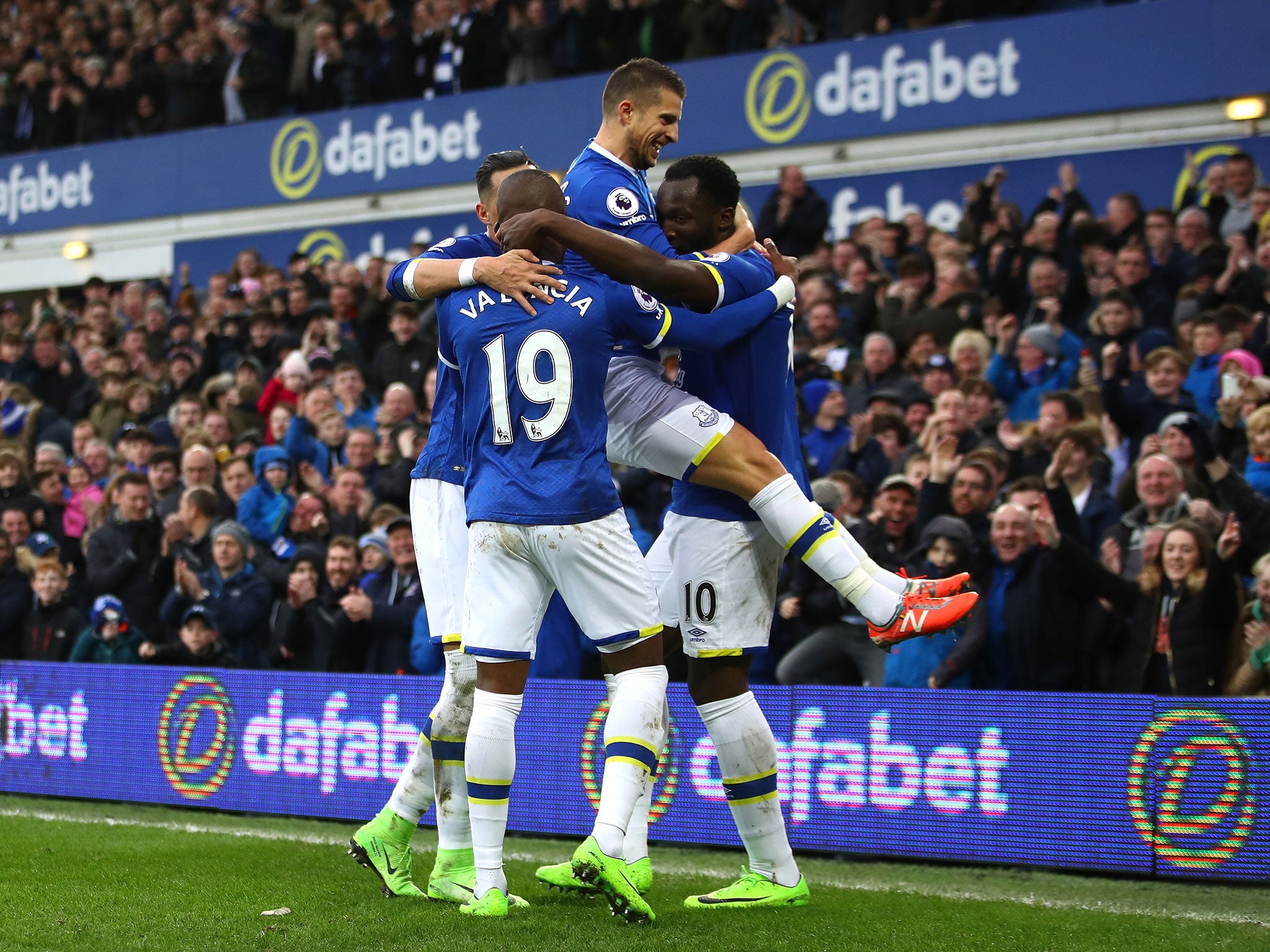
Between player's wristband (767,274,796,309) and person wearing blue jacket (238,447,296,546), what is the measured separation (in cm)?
620

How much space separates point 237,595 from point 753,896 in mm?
5391

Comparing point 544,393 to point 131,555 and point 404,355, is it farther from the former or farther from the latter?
point 404,355

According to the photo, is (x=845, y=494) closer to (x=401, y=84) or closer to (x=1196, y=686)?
(x=1196, y=686)

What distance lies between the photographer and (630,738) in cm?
511

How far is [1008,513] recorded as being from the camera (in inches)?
307

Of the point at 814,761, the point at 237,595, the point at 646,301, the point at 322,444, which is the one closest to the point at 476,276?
the point at 646,301

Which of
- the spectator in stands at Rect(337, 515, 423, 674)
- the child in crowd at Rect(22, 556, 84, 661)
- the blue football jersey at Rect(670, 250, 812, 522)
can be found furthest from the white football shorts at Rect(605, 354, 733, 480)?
the child in crowd at Rect(22, 556, 84, 661)

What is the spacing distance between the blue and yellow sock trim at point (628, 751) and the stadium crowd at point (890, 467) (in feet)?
10.1

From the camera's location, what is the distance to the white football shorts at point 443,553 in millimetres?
5777

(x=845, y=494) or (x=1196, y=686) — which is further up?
(x=845, y=494)

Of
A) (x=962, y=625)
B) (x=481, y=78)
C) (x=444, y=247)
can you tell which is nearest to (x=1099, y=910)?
(x=962, y=625)

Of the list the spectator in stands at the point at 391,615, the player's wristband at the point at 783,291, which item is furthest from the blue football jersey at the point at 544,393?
the spectator in stands at the point at 391,615

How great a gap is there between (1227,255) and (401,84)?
429 inches

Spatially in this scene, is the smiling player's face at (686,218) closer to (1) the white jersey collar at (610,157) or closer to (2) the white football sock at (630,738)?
(1) the white jersey collar at (610,157)
